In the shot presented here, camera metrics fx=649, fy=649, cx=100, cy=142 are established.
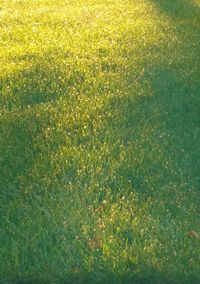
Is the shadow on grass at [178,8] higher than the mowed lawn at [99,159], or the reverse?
the mowed lawn at [99,159]

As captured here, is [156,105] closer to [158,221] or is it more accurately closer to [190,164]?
[190,164]

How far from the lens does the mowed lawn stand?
3.54 meters

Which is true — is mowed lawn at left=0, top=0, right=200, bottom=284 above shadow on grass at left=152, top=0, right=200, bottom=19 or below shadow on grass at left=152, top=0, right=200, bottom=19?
above

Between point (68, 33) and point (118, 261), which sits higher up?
point (118, 261)

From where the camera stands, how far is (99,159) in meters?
4.60

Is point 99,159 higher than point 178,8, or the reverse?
point 99,159

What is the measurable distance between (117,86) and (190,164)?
1829 mm

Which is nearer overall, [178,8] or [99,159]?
[99,159]

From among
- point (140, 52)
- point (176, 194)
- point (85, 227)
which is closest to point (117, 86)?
point (140, 52)

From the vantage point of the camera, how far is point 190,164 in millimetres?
4559

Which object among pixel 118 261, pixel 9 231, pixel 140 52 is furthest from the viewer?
pixel 140 52

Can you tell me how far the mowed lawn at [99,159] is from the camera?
3.54 meters

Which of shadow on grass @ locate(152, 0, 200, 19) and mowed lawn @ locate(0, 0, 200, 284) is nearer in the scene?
mowed lawn @ locate(0, 0, 200, 284)

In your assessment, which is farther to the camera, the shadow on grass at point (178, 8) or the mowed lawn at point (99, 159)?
the shadow on grass at point (178, 8)
